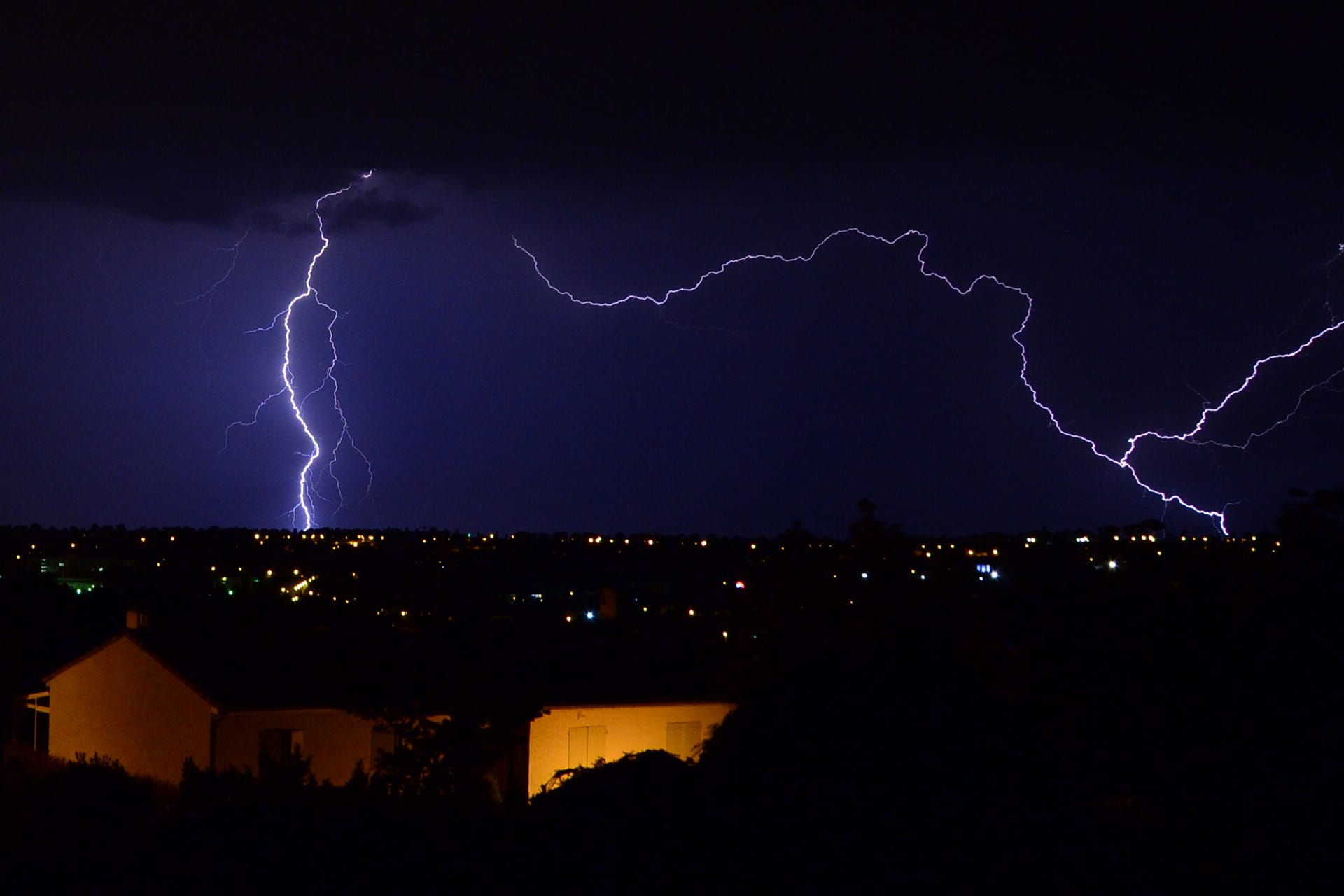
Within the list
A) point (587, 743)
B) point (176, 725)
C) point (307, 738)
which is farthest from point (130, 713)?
point (587, 743)

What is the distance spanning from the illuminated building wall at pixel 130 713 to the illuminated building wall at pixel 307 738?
281 mm

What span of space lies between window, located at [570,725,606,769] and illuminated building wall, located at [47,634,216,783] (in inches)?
176

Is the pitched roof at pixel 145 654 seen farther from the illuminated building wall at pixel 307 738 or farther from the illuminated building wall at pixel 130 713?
the illuminated building wall at pixel 307 738

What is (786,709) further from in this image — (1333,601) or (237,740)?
(237,740)

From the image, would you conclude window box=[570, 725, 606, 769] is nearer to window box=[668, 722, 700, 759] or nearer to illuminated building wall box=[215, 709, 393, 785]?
window box=[668, 722, 700, 759]

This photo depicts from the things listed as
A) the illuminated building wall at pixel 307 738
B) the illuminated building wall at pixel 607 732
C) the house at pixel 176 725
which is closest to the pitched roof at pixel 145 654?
the house at pixel 176 725

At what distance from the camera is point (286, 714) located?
16.2 meters

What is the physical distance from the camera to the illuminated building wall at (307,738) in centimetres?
1617

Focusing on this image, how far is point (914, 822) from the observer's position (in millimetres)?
6133

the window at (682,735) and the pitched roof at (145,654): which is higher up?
the pitched roof at (145,654)

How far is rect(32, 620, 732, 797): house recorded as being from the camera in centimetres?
1612

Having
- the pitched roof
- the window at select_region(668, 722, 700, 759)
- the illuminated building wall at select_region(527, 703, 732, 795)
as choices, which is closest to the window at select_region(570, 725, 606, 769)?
the illuminated building wall at select_region(527, 703, 732, 795)

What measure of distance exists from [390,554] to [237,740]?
3201 cm

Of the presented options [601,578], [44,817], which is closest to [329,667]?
[44,817]
